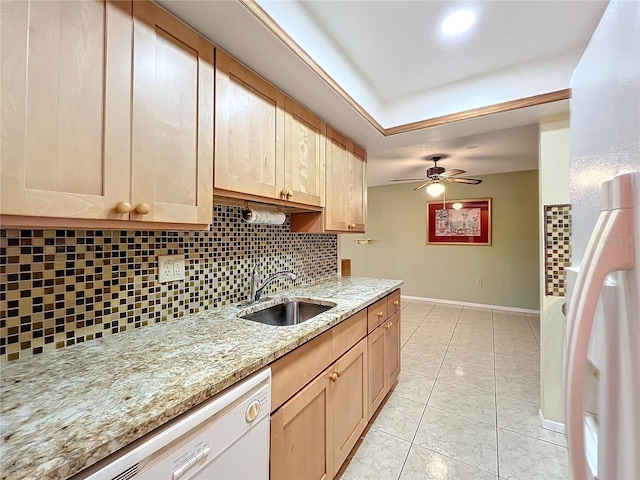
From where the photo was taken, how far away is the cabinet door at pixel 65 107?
0.68 meters

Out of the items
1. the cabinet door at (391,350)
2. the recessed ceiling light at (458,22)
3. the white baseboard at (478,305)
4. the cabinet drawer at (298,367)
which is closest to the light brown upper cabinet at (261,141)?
the cabinet drawer at (298,367)

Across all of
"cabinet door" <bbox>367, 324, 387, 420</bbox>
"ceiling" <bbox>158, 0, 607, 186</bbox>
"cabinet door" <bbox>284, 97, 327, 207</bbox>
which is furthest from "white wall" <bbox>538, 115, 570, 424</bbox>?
"cabinet door" <bbox>284, 97, 327, 207</bbox>

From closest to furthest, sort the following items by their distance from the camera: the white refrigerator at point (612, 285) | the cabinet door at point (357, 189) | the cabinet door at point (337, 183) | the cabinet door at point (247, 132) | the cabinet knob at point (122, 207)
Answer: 1. the white refrigerator at point (612, 285)
2. the cabinet knob at point (122, 207)
3. the cabinet door at point (247, 132)
4. the cabinet door at point (337, 183)
5. the cabinet door at point (357, 189)

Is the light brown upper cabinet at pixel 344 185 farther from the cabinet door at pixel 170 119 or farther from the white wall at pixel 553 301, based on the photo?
the white wall at pixel 553 301

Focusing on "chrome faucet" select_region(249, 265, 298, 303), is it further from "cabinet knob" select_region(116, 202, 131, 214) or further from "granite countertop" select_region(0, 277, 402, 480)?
"cabinet knob" select_region(116, 202, 131, 214)

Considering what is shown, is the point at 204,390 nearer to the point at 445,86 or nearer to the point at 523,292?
the point at 445,86

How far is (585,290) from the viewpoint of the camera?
1.67 feet

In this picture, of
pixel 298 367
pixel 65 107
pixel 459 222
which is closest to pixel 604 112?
pixel 298 367

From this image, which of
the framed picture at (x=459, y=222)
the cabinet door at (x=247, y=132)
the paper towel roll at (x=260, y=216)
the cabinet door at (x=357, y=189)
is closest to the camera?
the cabinet door at (x=247, y=132)

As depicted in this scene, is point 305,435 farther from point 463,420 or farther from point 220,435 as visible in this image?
point 463,420

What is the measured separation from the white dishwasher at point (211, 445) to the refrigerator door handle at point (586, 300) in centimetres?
81

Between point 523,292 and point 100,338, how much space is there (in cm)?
538

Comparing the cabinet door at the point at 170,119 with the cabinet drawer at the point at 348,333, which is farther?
the cabinet drawer at the point at 348,333

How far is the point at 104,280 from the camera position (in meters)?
1.11
